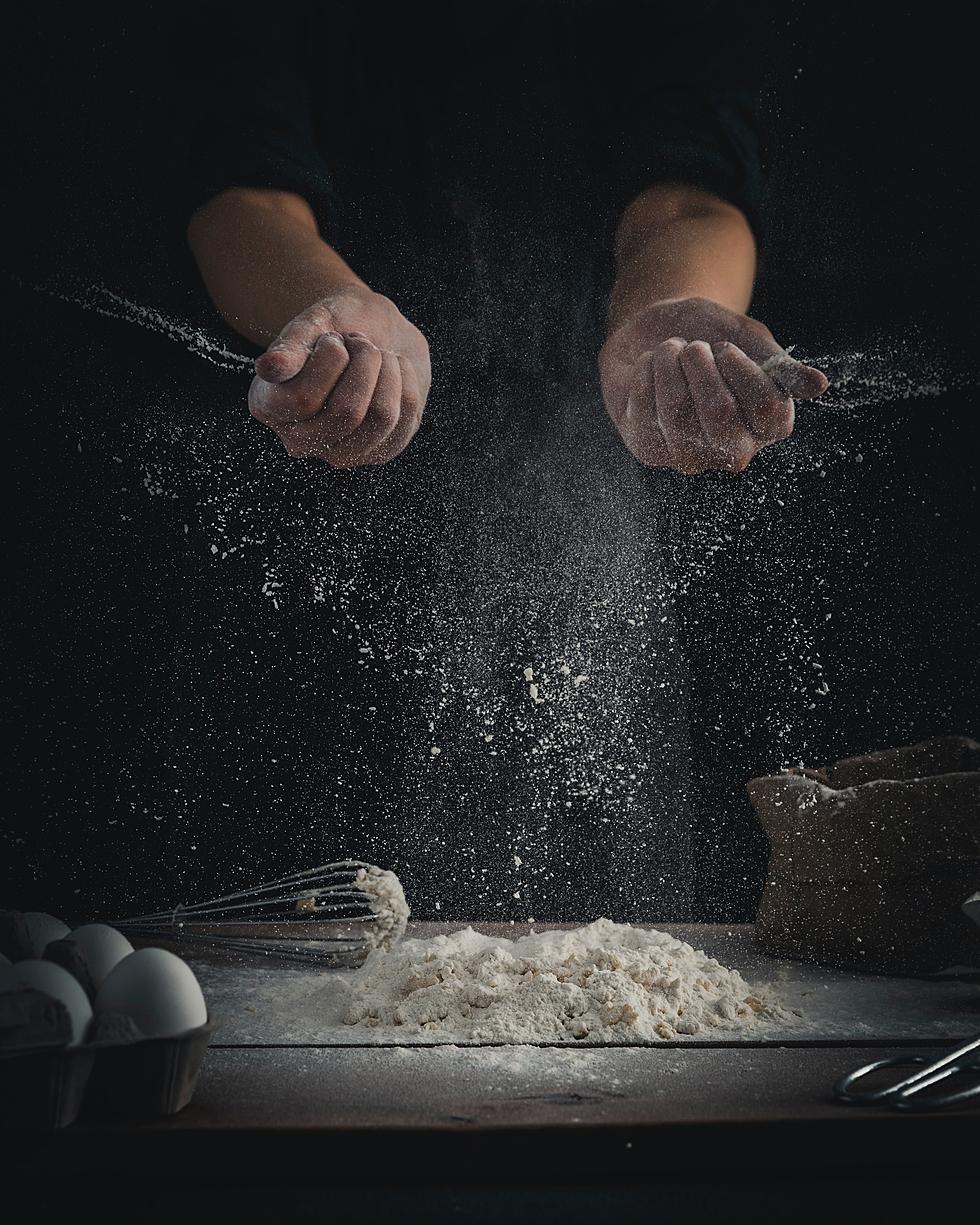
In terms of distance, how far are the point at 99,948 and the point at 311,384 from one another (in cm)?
33

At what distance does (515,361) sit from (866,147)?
0.27m

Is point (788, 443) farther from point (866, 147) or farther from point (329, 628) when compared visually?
point (329, 628)

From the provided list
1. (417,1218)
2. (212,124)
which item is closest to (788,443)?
(212,124)

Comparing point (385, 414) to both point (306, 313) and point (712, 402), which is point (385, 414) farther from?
point (712, 402)

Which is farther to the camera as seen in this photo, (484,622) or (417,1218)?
(484,622)

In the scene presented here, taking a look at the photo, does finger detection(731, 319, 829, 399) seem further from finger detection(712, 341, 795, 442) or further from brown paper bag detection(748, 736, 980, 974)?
brown paper bag detection(748, 736, 980, 974)

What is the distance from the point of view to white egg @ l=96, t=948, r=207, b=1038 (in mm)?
399

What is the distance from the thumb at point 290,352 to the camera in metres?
0.64

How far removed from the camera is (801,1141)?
388 millimetres

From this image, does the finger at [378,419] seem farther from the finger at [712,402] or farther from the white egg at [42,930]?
the white egg at [42,930]

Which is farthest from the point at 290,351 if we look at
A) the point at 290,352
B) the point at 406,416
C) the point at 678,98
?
the point at 678,98

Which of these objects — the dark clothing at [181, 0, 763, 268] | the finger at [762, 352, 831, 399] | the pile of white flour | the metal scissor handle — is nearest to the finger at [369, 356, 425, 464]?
the dark clothing at [181, 0, 763, 268]

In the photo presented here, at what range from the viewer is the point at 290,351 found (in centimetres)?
64

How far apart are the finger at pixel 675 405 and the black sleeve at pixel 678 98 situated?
14 centimetres
